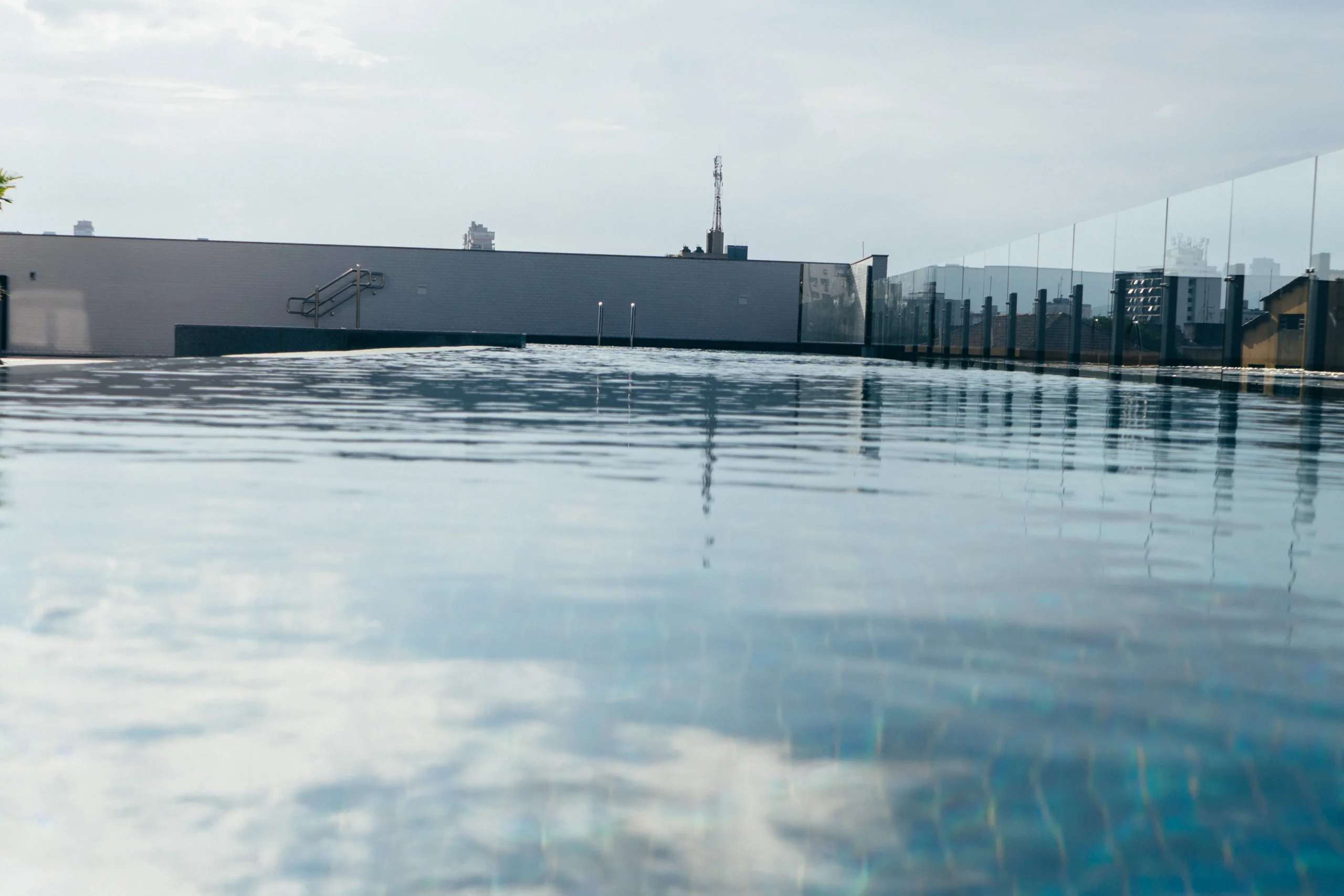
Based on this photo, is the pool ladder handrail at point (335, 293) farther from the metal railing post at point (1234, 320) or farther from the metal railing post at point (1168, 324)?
the metal railing post at point (1234, 320)

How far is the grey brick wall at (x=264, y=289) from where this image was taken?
3023 centimetres

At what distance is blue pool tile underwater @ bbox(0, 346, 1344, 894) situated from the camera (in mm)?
1014

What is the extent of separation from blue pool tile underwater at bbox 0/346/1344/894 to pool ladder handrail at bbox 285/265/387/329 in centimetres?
2710

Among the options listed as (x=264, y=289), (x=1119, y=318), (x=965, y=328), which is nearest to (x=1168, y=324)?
(x=1119, y=318)

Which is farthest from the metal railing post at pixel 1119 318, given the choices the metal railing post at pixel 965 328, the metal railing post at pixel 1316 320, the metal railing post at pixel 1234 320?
the metal railing post at pixel 965 328

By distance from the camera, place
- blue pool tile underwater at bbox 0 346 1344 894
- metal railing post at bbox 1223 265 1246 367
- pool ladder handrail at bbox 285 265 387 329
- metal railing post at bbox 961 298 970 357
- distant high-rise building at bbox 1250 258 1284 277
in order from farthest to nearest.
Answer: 1. pool ladder handrail at bbox 285 265 387 329
2. metal railing post at bbox 961 298 970 357
3. metal railing post at bbox 1223 265 1246 367
4. distant high-rise building at bbox 1250 258 1284 277
5. blue pool tile underwater at bbox 0 346 1344 894

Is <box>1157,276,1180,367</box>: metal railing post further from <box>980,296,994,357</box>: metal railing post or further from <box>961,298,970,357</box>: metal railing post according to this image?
<box>961,298,970,357</box>: metal railing post

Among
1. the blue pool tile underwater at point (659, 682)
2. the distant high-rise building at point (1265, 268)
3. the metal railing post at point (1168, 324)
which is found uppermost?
the distant high-rise building at point (1265, 268)

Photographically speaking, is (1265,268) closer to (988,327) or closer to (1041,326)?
(1041,326)

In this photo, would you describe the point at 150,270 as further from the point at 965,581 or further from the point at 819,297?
the point at 965,581

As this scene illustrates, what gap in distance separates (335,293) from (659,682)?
30139 mm

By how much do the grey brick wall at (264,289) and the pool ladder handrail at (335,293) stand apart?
0.59 ft

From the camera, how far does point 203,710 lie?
134 centimetres

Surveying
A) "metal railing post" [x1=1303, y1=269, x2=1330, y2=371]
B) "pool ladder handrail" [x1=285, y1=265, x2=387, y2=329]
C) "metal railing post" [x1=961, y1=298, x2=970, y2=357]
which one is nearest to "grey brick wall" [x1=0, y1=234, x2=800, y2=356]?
"pool ladder handrail" [x1=285, y1=265, x2=387, y2=329]
